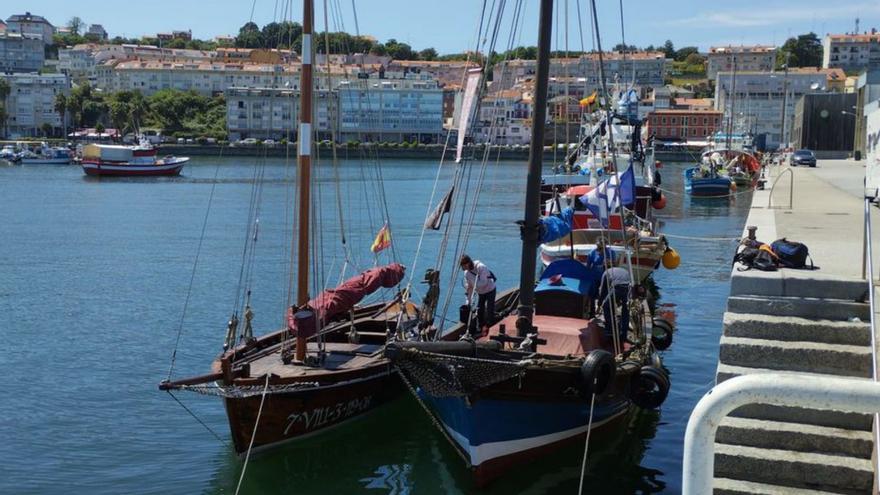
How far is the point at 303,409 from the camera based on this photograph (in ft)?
48.5

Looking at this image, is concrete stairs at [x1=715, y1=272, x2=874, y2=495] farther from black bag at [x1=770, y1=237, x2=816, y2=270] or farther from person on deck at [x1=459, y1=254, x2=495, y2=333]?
person on deck at [x1=459, y1=254, x2=495, y2=333]

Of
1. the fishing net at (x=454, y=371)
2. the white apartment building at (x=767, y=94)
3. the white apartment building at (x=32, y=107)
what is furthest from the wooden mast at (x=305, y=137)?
the white apartment building at (x=32, y=107)

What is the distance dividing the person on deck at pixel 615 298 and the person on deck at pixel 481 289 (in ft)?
6.32

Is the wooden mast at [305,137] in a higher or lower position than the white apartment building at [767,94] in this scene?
lower

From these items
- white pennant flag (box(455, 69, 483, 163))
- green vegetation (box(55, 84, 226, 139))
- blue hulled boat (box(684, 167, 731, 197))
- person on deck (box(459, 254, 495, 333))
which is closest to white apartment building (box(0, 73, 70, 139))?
green vegetation (box(55, 84, 226, 139))

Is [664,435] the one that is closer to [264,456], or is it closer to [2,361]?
[264,456]

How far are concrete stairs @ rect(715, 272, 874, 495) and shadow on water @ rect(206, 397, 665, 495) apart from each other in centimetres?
354

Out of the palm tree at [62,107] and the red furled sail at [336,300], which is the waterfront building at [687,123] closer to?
the palm tree at [62,107]

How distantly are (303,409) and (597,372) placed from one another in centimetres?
474

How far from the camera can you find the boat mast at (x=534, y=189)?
558 inches

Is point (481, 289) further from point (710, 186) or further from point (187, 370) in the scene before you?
point (710, 186)

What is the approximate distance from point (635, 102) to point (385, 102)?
140095 millimetres

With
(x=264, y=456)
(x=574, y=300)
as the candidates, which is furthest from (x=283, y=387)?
(x=574, y=300)

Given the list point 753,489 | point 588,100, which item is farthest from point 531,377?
point 588,100
